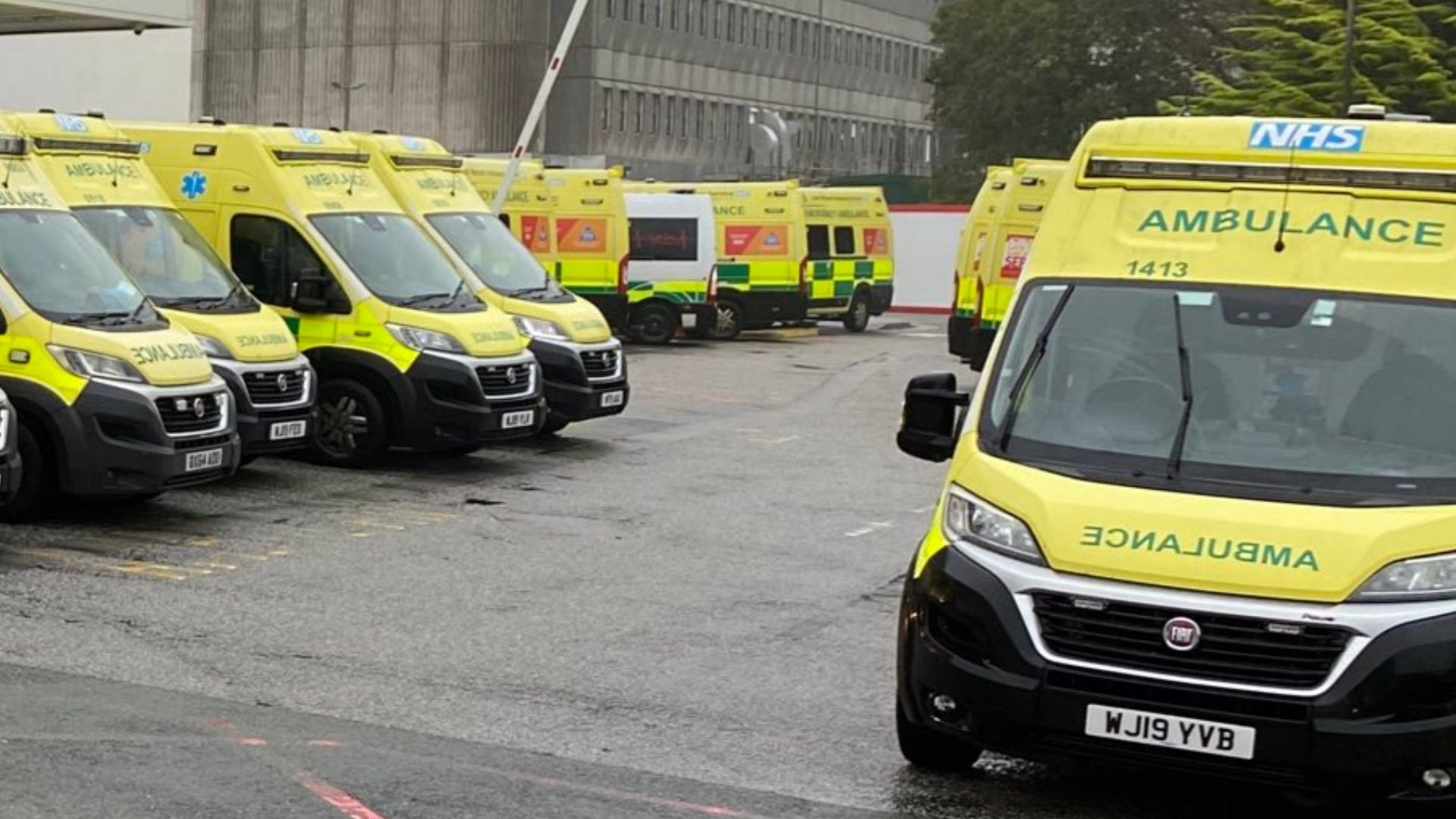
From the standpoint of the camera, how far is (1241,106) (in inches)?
1575

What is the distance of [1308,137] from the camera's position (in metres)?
8.19

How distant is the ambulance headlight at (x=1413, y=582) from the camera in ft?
22.6

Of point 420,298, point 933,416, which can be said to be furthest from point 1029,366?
point 420,298

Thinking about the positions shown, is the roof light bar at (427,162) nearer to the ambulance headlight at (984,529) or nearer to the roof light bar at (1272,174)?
the roof light bar at (1272,174)

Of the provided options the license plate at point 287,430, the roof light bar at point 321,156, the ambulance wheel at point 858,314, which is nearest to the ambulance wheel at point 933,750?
the license plate at point 287,430

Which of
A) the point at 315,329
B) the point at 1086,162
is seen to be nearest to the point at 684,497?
the point at 315,329

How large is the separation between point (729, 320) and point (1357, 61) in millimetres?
11706

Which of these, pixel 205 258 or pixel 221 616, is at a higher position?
pixel 205 258

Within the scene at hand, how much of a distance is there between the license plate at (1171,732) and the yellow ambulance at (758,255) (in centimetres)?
2882

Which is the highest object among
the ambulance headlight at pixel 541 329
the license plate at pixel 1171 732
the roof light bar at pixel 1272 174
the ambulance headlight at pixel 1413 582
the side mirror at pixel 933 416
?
the roof light bar at pixel 1272 174

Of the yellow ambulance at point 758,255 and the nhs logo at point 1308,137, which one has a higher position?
the nhs logo at point 1308,137

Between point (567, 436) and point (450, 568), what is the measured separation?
770 cm

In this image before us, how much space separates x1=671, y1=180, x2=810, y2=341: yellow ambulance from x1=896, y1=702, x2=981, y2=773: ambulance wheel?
1093 inches

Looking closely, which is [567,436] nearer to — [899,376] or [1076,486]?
[899,376]
